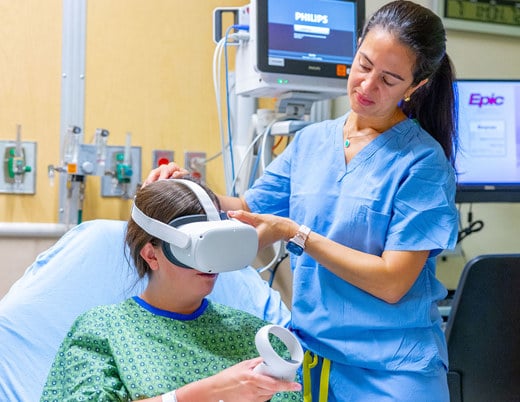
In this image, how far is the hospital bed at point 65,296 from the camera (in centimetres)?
155

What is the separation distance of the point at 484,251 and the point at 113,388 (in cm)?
216

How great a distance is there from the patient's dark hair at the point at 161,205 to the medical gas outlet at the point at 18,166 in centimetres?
110

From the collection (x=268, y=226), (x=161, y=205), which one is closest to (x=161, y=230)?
(x=161, y=205)

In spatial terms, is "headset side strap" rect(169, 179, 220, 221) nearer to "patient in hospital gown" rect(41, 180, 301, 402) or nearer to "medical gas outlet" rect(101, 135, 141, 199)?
"patient in hospital gown" rect(41, 180, 301, 402)

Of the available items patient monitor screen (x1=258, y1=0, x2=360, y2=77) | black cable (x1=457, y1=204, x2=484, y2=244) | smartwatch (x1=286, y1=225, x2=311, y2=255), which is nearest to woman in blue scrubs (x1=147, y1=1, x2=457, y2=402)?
smartwatch (x1=286, y1=225, x2=311, y2=255)

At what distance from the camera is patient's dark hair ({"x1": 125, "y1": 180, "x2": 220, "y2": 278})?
52.0 inches

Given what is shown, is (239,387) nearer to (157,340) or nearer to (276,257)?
(157,340)

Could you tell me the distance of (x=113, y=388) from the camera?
Answer: 126cm

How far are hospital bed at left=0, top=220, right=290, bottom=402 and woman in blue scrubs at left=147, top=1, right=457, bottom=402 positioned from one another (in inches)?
15.5

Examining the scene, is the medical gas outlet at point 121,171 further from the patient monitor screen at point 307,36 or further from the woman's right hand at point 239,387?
the woman's right hand at point 239,387

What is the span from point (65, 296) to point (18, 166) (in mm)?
806

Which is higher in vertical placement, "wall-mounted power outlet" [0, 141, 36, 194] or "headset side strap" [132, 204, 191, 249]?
"wall-mounted power outlet" [0, 141, 36, 194]

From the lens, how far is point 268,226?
1.34 metres

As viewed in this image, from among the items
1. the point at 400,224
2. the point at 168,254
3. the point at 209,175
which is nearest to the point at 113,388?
the point at 168,254
